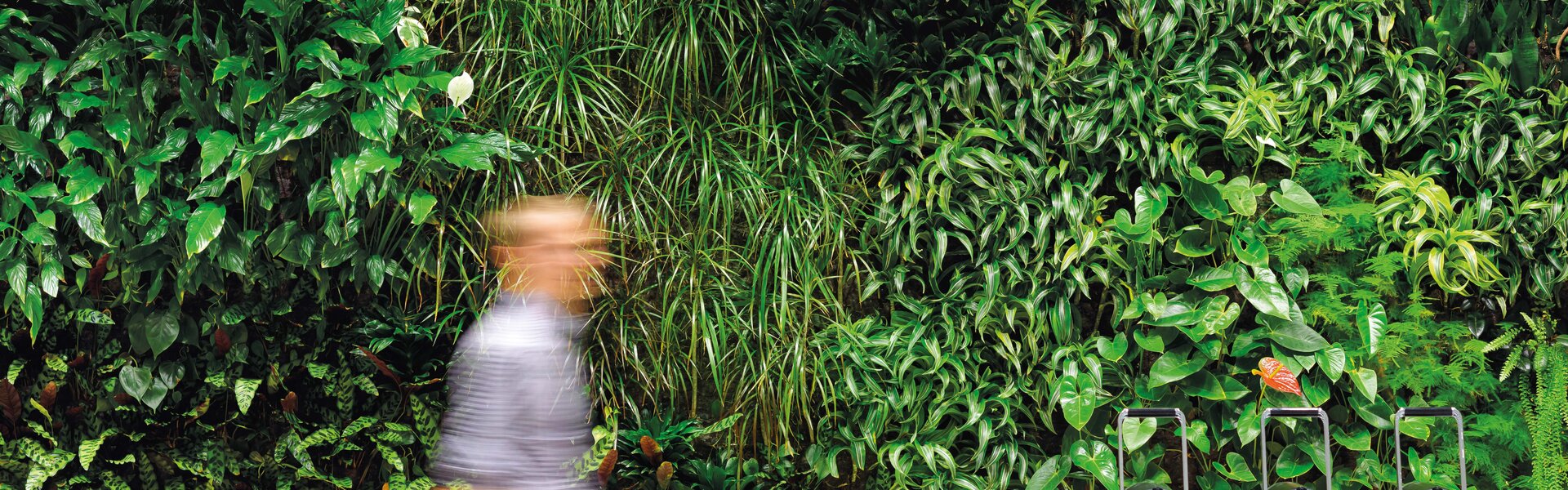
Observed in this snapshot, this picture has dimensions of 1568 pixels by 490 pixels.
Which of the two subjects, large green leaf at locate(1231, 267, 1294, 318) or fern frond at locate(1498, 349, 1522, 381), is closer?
large green leaf at locate(1231, 267, 1294, 318)

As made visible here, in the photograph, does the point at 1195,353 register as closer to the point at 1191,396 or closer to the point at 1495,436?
the point at 1191,396

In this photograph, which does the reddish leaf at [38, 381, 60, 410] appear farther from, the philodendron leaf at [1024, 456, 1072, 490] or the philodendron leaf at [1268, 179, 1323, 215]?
the philodendron leaf at [1268, 179, 1323, 215]

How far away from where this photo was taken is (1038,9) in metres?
2.82

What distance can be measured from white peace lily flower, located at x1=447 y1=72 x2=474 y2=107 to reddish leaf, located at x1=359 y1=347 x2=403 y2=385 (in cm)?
84

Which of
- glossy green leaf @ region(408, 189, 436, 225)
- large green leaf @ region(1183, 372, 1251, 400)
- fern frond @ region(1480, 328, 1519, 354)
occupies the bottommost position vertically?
fern frond @ region(1480, 328, 1519, 354)

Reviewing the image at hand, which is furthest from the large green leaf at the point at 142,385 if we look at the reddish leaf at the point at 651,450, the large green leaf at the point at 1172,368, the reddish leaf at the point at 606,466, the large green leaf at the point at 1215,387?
the large green leaf at the point at 1215,387

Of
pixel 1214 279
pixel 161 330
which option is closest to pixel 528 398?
pixel 161 330

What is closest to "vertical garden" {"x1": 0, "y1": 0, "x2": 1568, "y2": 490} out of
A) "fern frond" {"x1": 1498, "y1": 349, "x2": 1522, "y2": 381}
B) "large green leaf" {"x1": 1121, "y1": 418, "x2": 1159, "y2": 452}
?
"fern frond" {"x1": 1498, "y1": 349, "x2": 1522, "y2": 381}

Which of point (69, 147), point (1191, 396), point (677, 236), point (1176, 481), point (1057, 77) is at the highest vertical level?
point (69, 147)

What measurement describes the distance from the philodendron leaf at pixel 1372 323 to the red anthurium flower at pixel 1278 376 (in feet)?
0.88

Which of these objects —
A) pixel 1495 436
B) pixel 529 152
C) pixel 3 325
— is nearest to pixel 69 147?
pixel 3 325

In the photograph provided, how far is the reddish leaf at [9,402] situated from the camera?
2625 mm

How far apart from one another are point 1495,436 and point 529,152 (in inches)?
125

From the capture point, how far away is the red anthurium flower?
2416 mm
